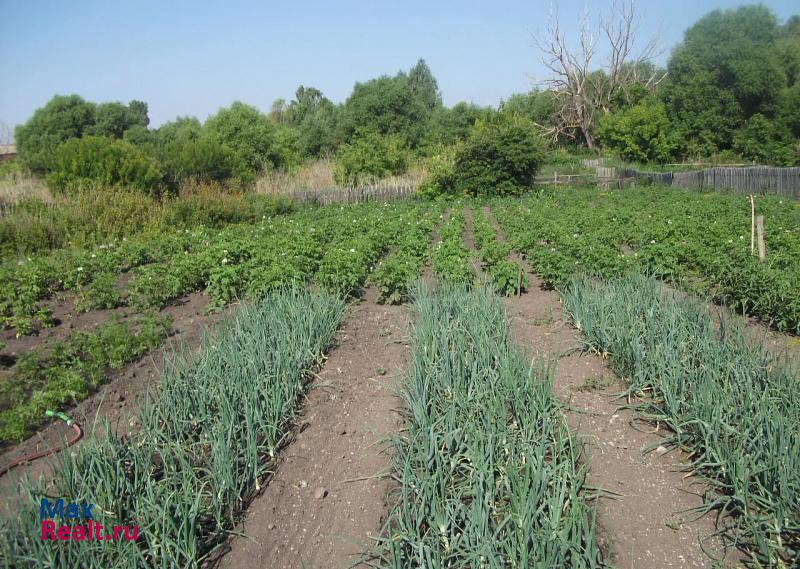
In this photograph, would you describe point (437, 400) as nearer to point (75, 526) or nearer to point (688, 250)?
point (75, 526)

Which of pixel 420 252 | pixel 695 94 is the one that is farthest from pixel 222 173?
pixel 695 94

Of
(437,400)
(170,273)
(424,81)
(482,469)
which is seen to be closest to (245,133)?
(170,273)

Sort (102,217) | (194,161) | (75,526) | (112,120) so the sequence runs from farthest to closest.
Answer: (112,120)
(194,161)
(102,217)
(75,526)

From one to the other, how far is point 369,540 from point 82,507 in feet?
4.48

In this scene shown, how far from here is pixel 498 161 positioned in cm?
2355

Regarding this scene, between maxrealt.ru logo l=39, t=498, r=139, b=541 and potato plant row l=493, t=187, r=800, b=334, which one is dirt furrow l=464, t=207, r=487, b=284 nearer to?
potato plant row l=493, t=187, r=800, b=334

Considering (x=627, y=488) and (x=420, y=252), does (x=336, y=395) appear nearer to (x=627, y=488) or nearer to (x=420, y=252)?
(x=627, y=488)

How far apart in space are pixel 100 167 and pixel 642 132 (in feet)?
96.4

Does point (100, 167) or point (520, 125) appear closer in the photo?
point (100, 167)

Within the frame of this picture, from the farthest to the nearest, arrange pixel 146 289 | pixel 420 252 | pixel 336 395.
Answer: pixel 420 252, pixel 146 289, pixel 336 395

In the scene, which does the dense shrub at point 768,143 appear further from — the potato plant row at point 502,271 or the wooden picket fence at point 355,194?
the potato plant row at point 502,271

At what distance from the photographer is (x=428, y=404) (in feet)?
12.2

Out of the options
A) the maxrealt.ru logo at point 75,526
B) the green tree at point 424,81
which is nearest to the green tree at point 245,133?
the maxrealt.ru logo at point 75,526

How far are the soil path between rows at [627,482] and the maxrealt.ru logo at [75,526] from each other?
2165mm
